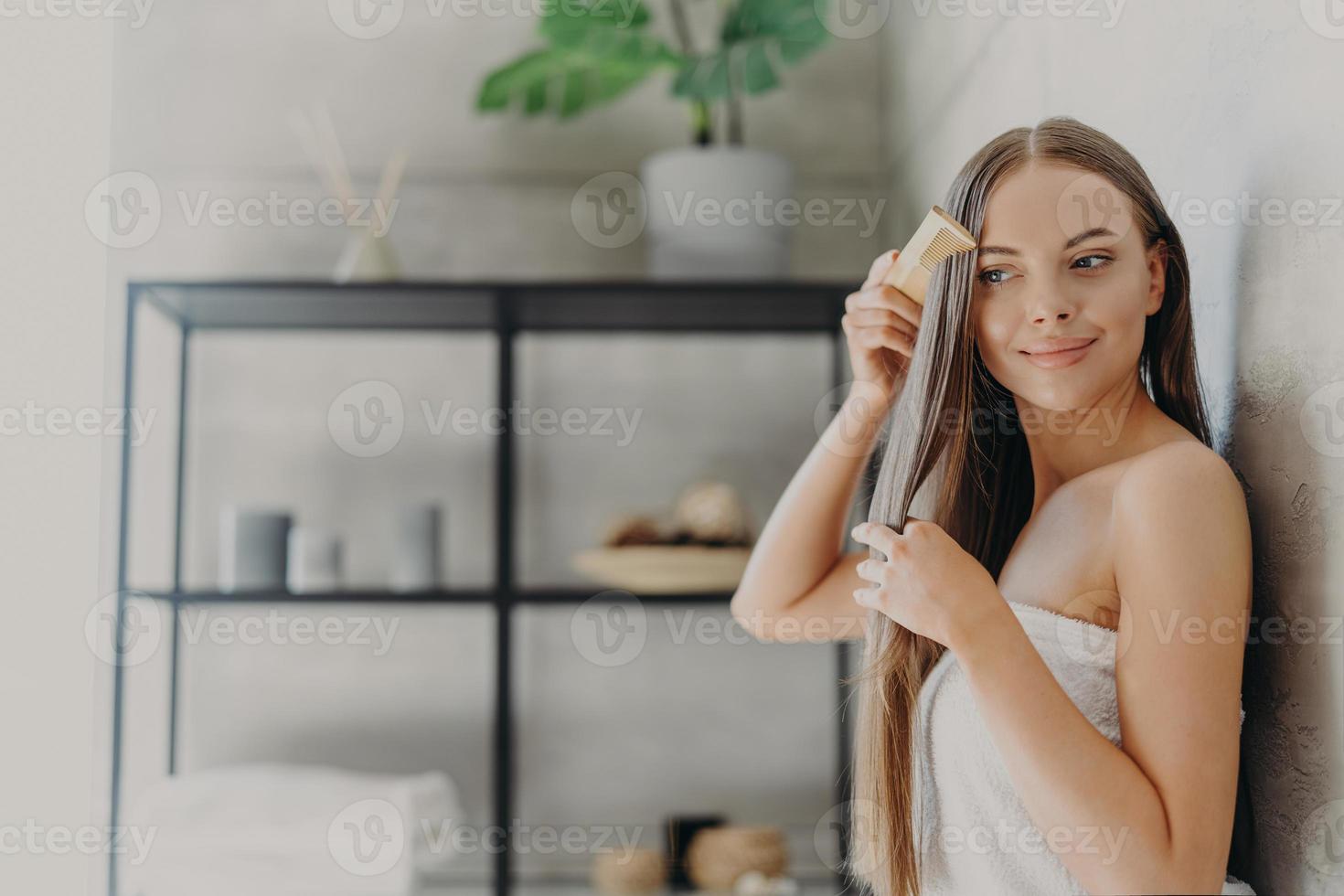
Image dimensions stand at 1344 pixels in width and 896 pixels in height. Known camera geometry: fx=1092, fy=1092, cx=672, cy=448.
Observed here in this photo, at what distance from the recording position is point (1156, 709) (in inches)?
25.5

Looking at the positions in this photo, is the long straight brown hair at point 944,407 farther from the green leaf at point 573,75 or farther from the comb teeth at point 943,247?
the green leaf at point 573,75

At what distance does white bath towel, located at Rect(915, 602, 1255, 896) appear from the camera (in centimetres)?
73

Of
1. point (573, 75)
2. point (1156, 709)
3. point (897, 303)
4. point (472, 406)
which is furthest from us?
point (472, 406)

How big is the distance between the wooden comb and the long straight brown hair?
0.01 meters

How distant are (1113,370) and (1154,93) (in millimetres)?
322

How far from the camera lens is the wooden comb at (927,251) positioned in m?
0.77

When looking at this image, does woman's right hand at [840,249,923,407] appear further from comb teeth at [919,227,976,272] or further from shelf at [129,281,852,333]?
shelf at [129,281,852,333]

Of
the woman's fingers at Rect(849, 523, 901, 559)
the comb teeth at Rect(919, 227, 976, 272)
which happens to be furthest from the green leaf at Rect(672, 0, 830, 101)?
the woman's fingers at Rect(849, 523, 901, 559)

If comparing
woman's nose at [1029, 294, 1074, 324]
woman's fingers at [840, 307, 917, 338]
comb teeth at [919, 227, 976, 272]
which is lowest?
woman's nose at [1029, 294, 1074, 324]

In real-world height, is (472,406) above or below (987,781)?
above

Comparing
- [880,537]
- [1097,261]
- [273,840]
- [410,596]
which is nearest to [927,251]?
[1097,261]

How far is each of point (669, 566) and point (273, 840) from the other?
2.19 feet

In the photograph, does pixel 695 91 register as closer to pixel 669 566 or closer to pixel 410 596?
pixel 669 566

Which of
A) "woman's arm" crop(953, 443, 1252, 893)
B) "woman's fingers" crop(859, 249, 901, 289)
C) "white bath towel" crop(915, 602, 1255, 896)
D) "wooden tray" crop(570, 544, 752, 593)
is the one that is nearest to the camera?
"woman's arm" crop(953, 443, 1252, 893)
